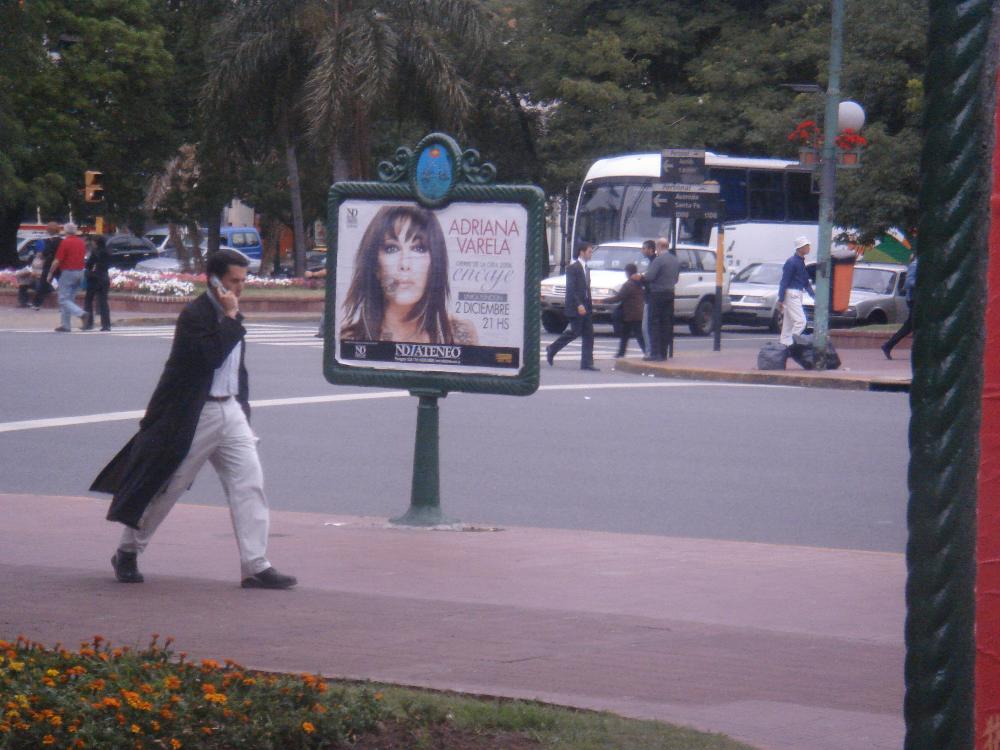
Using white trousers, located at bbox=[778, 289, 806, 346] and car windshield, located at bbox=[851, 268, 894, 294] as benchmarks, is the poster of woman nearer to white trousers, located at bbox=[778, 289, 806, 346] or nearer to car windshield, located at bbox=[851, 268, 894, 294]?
white trousers, located at bbox=[778, 289, 806, 346]

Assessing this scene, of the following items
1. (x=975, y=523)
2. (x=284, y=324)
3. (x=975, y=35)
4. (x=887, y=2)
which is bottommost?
(x=284, y=324)

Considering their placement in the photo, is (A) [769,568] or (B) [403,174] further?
(B) [403,174]

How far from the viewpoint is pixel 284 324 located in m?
34.0

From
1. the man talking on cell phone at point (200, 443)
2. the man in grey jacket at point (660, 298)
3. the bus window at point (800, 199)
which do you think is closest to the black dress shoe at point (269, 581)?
the man talking on cell phone at point (200, 443)

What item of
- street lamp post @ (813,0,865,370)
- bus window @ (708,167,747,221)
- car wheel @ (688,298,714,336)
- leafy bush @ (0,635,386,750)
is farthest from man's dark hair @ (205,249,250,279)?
bus window @ (708,167,747,221)

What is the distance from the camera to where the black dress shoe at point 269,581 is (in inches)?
323

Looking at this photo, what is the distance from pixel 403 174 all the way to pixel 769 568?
380 cm

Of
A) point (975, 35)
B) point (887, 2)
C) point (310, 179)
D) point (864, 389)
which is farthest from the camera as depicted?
point (310, 179)

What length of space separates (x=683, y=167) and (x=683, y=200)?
0.74 m

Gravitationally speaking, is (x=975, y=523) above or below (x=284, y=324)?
above

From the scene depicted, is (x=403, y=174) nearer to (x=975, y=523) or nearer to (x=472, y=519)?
(x=472, y=519)

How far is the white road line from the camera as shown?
599 inches

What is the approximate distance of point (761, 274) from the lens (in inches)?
1511

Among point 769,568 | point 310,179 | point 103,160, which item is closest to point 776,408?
point 769,568
